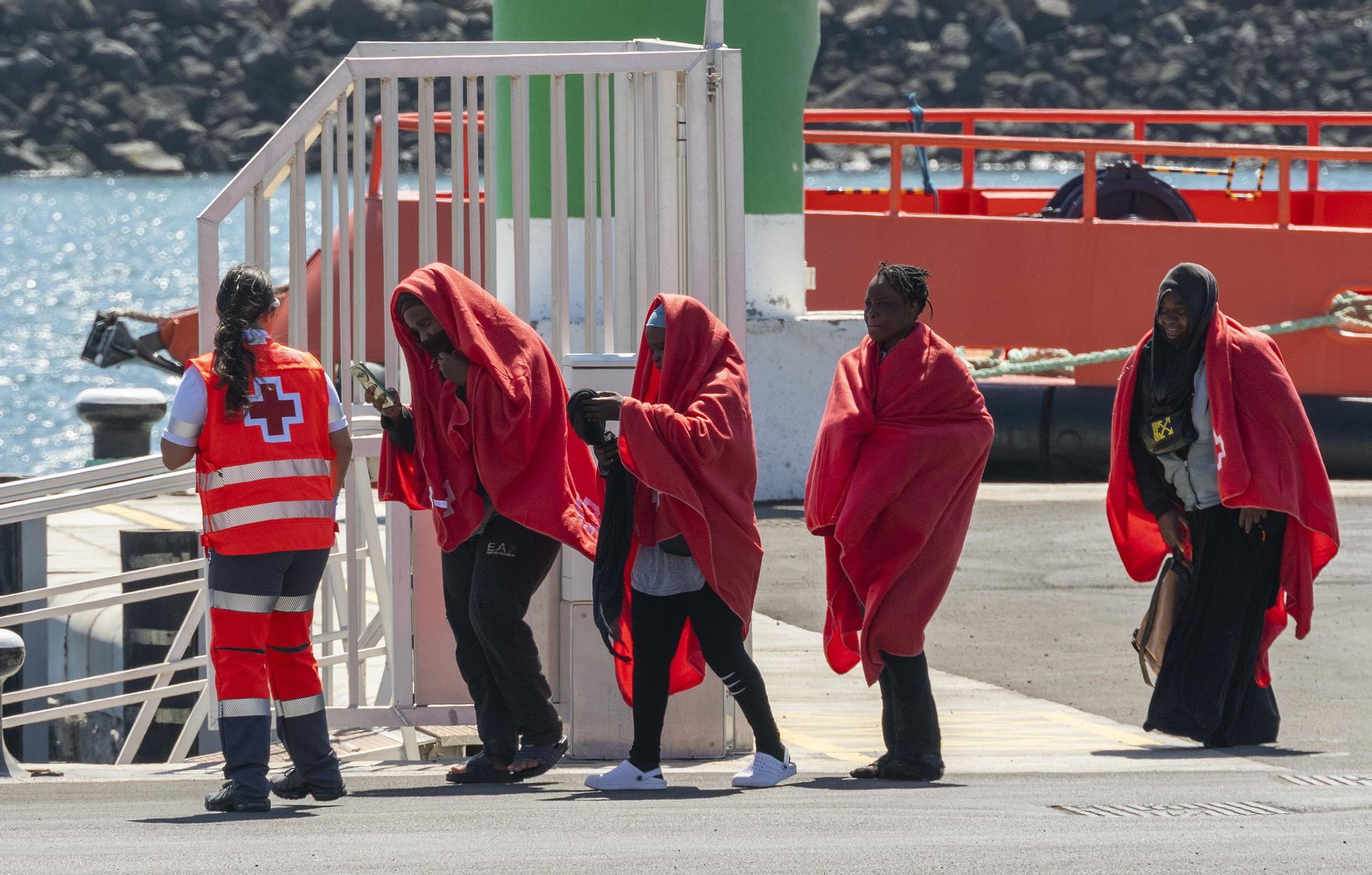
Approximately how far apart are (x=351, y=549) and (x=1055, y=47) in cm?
10366

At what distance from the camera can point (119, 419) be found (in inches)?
502

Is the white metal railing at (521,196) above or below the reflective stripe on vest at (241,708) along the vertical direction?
above

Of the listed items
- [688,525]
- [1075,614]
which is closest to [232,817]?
[688,525]

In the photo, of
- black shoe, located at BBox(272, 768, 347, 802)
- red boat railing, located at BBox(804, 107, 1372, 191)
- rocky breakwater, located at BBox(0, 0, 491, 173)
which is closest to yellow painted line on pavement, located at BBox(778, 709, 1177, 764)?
black shoe, located at BBox(272, 768, 347, 802)

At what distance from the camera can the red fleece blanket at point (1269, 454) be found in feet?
20.3

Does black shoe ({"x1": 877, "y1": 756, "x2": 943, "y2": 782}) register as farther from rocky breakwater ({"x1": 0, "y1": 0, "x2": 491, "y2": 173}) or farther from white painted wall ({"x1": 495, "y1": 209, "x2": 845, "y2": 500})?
rocky breakwater ({"x1": 0, "y1": 0, "x2": 491, "y2": 173})

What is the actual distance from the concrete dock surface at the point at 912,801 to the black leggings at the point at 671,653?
0.19m

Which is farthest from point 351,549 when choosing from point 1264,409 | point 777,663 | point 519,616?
point 1264,409

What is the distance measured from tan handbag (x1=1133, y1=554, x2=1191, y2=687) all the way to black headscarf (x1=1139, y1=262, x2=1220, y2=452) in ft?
1.58

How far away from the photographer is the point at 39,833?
488 centimetres

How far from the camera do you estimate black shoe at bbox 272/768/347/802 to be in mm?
5484

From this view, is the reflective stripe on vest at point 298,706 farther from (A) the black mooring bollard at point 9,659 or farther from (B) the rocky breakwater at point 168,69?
(B) the rocky breakwater at point 168,69

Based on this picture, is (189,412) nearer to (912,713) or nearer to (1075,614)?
(912,713)

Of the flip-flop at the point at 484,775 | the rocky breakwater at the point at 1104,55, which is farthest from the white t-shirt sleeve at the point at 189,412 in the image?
the rocky breakwater at the point at 1104,55
